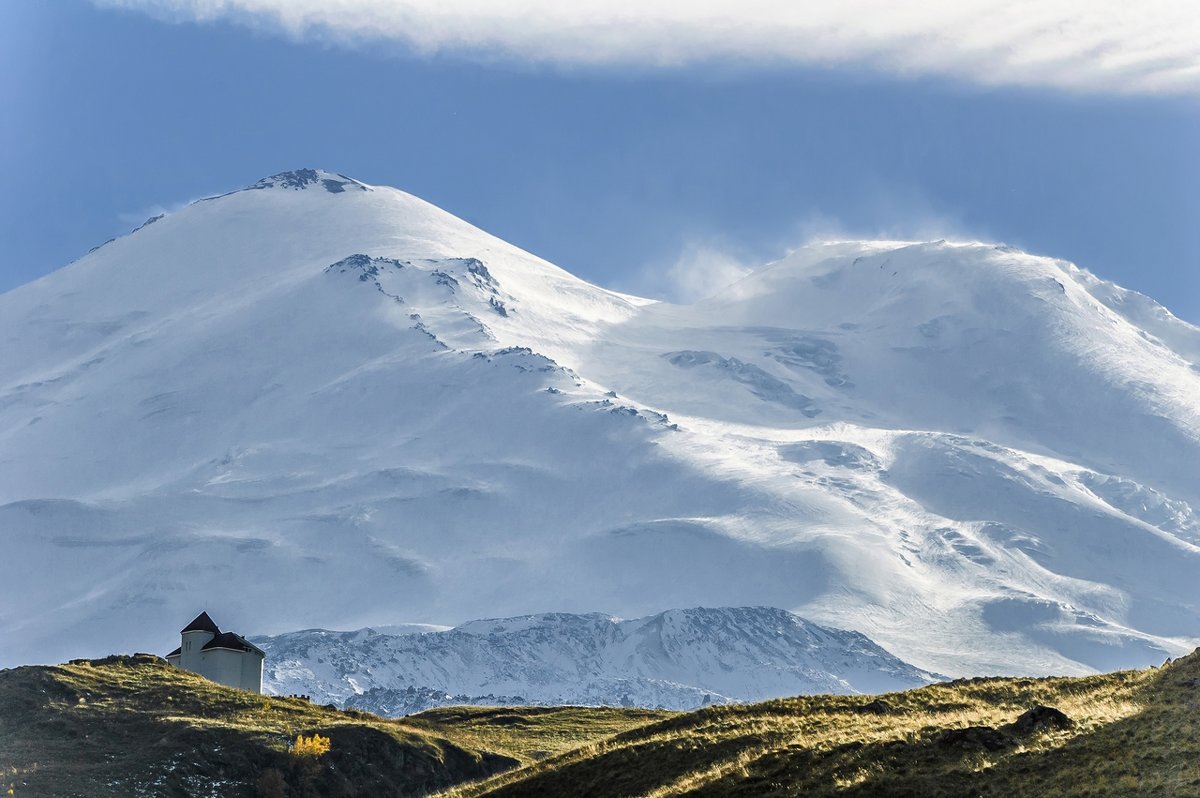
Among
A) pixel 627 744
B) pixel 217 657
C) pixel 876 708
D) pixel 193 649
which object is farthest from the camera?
pixel 193 649

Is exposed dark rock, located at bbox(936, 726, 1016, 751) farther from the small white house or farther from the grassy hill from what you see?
the small white house

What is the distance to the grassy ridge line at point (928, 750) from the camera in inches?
1479

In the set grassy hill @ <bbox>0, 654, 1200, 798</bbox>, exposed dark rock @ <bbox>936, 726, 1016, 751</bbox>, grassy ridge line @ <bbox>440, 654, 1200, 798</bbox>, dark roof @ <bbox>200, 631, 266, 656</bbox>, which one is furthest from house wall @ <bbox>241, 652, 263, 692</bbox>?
exposed dark rock @ <bbox>936, 726, 1016, 751</bbox>

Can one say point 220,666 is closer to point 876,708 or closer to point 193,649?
point 193,649

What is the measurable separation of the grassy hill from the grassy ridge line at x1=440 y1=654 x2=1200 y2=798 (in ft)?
0.23

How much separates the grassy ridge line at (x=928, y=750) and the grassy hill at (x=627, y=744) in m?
0.07

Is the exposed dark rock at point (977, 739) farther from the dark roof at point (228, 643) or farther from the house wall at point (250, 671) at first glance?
the house wall at point (250, 671)

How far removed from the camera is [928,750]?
40.8 meters

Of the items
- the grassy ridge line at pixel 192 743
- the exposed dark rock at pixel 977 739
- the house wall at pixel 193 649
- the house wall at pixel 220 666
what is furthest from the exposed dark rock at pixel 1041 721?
the house wall at pixel 193 649

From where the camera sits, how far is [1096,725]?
4053 centimetres

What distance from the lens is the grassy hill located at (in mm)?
38719

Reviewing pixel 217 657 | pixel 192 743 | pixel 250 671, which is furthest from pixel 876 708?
pixel 250 671

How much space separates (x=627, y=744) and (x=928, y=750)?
13120 mm

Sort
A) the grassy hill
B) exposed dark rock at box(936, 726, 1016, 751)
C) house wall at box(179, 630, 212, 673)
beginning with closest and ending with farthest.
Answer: the grassy hill
exposed dark rock at box(936, 726, 1016, 751)
house wall at box(179, 630, 212, 673)
